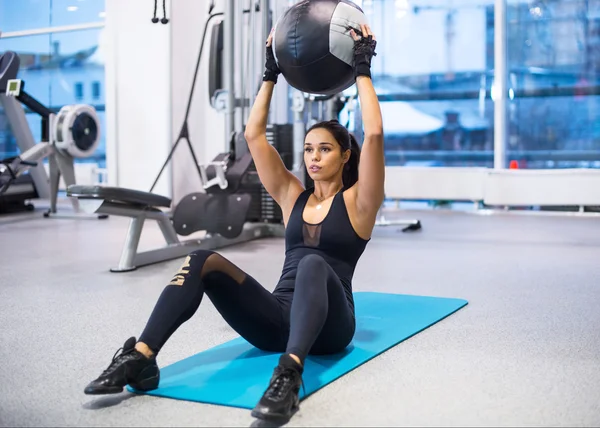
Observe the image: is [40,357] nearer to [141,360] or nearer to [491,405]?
[141,360]

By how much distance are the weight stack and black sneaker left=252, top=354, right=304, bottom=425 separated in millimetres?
3842

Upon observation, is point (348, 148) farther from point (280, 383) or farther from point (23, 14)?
point (23, 14)

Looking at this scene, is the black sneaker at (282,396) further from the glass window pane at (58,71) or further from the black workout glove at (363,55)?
the glass window pane at (58,71)

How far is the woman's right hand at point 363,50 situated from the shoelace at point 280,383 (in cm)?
90

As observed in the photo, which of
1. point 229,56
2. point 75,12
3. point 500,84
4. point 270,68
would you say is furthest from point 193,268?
point 75,12

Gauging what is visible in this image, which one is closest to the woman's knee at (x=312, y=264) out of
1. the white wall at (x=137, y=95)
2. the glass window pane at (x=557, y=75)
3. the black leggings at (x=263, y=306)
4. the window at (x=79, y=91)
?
the black leggings at (x=263, y=306)

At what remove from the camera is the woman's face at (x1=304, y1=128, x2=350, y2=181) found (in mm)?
A: 2186

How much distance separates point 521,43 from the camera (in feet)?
26.1

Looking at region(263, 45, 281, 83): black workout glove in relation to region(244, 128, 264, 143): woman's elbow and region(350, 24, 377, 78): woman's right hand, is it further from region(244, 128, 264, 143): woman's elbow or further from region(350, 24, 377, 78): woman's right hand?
region(350, 24, 377, 78): woman's right hand

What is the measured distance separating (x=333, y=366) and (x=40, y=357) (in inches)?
37.7

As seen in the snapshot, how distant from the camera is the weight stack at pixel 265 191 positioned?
5656mm

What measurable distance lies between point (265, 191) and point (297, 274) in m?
3.80

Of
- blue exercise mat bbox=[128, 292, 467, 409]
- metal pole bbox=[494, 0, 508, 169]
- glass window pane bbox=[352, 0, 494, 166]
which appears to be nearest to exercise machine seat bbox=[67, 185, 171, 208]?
blue exercise mat bbox=[128, 292, 467, 409]

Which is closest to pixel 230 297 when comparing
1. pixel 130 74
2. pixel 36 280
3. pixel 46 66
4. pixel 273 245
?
pixel 36 280
